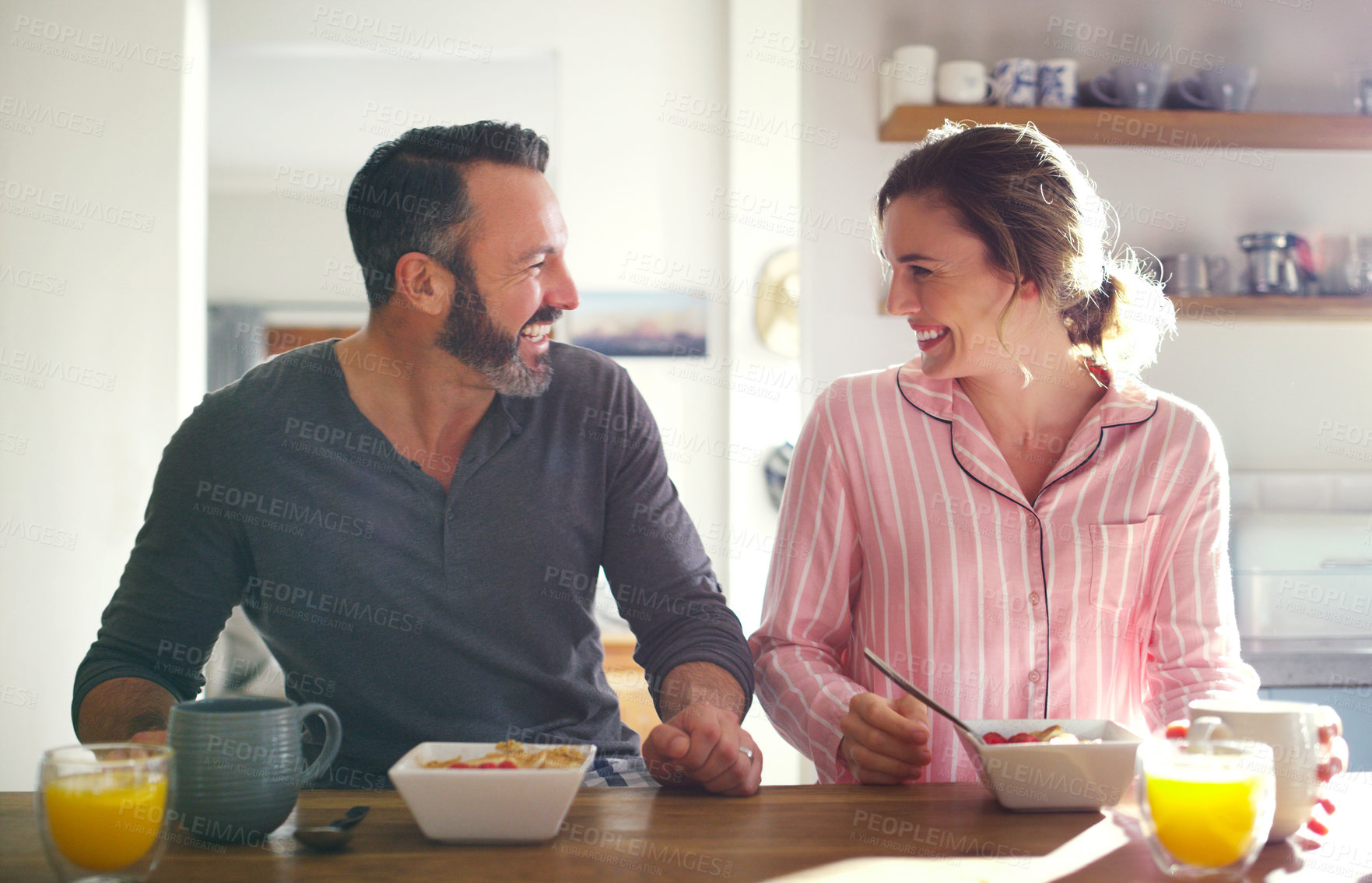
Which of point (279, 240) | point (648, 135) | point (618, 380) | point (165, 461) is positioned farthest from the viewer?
point (279, 240)

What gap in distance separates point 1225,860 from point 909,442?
0.78 metres

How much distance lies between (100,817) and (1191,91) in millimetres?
2606

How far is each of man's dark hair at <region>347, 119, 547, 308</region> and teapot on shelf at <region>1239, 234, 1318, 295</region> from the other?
1832 mm

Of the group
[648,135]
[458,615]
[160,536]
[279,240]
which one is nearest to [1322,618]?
[458,615]

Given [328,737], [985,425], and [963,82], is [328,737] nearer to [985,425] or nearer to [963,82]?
[985,425]

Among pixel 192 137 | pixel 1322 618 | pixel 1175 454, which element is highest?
pixel 192 137

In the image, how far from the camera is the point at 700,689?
135 centimetres

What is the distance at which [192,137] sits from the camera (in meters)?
2.85

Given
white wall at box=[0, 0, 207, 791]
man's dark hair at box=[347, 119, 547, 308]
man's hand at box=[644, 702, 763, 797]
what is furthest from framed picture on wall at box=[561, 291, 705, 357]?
man's hand at box=[644, 702, 763, 797]

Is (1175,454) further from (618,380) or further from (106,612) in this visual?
(106,612)

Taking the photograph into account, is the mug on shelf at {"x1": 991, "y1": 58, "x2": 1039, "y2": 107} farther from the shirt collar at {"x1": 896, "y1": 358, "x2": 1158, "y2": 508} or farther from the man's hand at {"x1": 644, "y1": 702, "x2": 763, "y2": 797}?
the man's hand at {"x1": 644, "y1": 702, "x2": 763, "y2": 797}

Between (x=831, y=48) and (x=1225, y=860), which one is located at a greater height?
(x=831, y=48)

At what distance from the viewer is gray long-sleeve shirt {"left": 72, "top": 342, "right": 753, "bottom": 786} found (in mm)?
1430

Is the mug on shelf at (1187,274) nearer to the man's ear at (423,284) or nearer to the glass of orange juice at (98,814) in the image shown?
the man's ear at (423,284)
